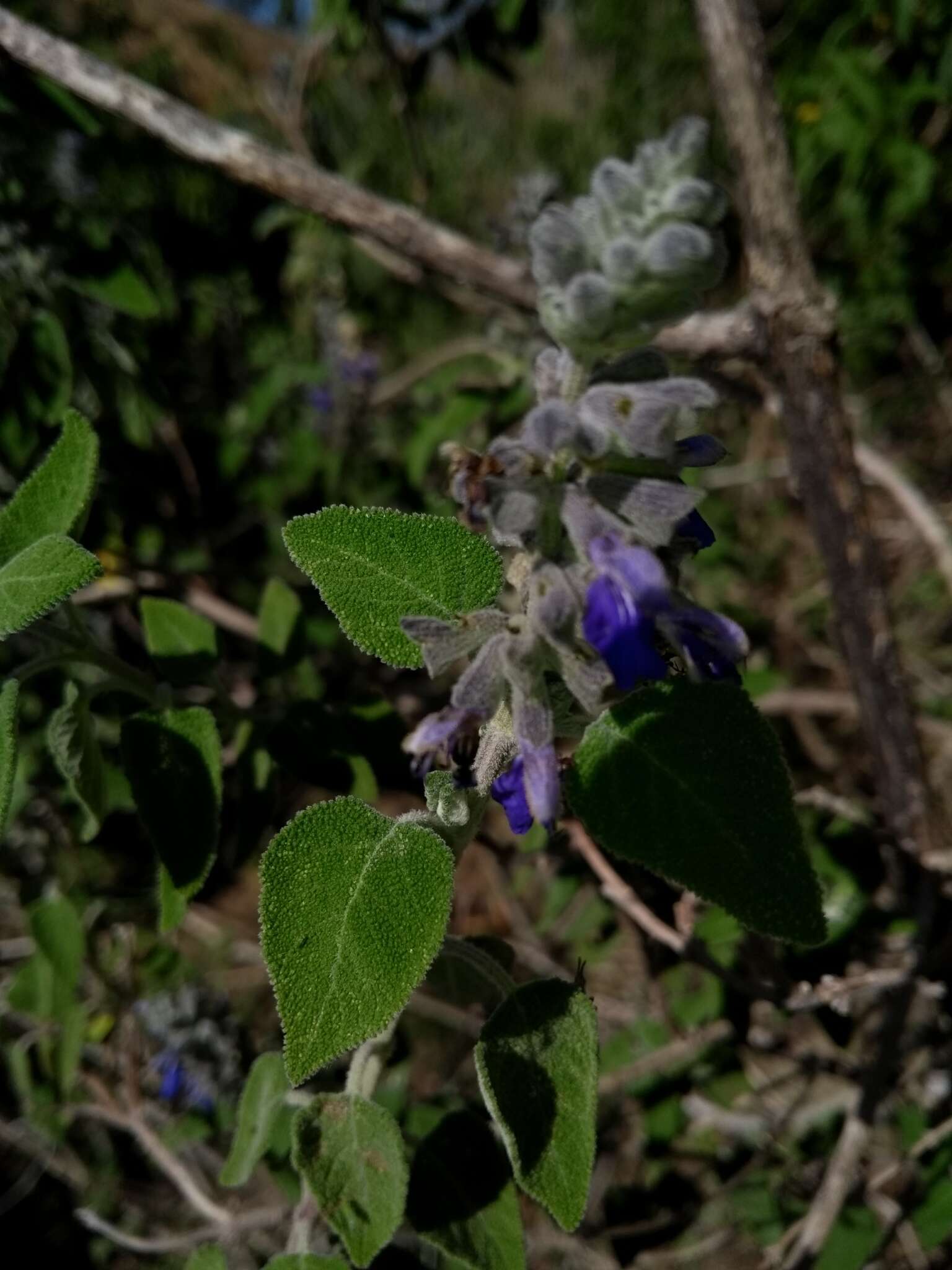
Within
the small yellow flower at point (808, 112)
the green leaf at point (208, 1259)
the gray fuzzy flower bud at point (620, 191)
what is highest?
the small yellow flower at point (808, 112)

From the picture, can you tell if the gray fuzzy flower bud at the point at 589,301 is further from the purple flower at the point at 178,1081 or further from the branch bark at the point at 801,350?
the purple flower at the point at 178,1081

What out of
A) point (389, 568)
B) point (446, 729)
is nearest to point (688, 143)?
point (389, 568)

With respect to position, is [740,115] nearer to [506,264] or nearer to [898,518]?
[506,264]

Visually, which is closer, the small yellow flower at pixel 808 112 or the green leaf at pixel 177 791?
the green leaf at pixel 177 791

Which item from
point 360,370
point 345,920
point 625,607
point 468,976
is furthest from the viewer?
point 360,370

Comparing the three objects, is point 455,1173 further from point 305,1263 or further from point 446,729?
point 446,729

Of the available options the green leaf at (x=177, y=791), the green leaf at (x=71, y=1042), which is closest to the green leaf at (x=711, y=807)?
the green leaf at (x=177, y=791)

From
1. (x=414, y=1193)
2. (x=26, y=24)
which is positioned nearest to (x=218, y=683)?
(x=414, y=1193)
